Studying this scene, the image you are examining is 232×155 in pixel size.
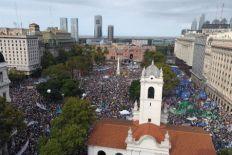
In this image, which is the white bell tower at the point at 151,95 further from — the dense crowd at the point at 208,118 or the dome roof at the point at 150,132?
the dense crowd at the point at 208,118

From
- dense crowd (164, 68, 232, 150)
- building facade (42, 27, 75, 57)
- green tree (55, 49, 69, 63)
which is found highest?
building facade (42, 27, 75, 57)

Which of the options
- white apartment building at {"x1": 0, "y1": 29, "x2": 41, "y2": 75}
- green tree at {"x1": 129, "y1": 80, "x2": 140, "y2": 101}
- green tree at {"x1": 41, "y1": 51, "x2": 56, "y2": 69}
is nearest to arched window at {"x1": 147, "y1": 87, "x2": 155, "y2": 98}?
green tree at {"x1": 129, "y1": 80, "x2": 140, "y2": 101}

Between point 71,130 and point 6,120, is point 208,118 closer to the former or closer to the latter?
point 71,130

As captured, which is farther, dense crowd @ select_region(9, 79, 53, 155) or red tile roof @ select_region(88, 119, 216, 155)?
dense crowd @ select_region(9, 79, 53, 155)

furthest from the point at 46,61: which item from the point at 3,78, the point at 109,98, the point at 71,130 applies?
the point at 71,130

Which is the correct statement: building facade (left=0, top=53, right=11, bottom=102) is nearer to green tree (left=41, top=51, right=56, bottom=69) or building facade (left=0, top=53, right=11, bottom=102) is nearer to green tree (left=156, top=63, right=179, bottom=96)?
green tree (left=156, top=63, right=179, bottom=96)

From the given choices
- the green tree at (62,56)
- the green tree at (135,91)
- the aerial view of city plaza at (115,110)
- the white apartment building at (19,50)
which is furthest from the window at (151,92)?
the green tree at (62,56)
